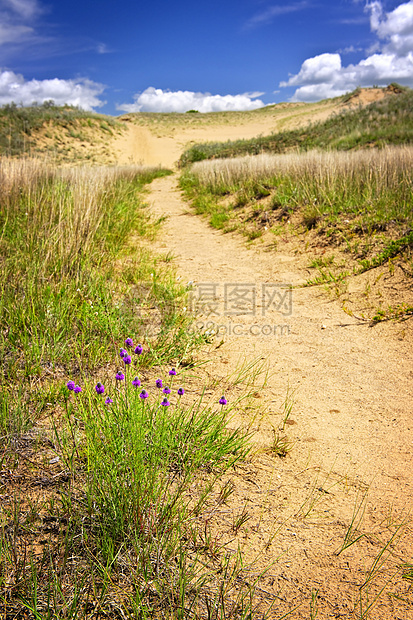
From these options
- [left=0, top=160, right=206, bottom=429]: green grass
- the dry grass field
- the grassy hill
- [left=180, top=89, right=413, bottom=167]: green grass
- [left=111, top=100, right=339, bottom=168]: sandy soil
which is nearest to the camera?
the dry grass field

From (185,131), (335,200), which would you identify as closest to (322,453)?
(335,200)

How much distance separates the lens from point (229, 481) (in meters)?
1.65

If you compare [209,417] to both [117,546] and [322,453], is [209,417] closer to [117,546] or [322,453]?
[322,453]

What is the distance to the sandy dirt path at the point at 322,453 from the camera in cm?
126

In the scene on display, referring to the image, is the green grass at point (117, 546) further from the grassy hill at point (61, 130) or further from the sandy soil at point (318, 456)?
the grassy hill at point (61, 130)

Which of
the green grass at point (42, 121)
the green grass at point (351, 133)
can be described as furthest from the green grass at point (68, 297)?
the green grass at point (42, 121)

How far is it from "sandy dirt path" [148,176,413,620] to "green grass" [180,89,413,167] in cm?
1316

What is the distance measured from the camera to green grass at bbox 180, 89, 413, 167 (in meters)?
15.2

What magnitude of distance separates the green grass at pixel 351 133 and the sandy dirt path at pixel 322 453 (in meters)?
13.2

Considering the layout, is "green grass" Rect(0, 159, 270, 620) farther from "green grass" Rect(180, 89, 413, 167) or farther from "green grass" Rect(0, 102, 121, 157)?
"green grass" Rect(0, 102, 121, 157)

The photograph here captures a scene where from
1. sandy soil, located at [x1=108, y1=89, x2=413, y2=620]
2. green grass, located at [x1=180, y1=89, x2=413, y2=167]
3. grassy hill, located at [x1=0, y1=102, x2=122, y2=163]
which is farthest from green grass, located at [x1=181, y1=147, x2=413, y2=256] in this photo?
grassy hill, located at [x1=0, y1=102, x2=122, y2=163]

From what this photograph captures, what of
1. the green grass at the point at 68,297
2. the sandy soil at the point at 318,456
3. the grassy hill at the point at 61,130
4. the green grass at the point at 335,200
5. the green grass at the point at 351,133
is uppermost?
the grassy hill at the point at 61,130

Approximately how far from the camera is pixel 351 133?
A: 16.9 m

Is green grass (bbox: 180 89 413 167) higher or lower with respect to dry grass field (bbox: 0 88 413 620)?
higher
